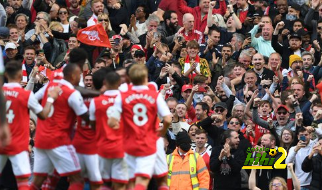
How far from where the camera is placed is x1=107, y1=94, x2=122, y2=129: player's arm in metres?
18.6

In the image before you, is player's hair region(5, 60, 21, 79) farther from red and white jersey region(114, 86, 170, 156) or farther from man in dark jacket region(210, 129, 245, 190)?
man in dark jacket region(210, 129, 245, 190)

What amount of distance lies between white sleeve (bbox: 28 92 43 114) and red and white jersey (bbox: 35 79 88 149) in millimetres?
374

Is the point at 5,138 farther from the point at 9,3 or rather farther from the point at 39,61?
the point at 9,3

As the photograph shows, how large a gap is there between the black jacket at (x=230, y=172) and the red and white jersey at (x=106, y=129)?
14.1ft

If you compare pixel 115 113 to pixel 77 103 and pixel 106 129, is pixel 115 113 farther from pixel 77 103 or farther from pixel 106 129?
pixel 77 103

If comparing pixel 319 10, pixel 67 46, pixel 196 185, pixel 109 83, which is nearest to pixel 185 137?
pixel 196 185

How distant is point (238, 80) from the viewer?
26.8m

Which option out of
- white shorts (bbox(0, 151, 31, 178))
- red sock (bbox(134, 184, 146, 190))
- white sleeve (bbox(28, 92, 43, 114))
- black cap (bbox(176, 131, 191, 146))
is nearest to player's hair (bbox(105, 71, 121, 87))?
white sleeve (bbox(28, 92, 43, 114))

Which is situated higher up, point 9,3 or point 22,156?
point 9,3

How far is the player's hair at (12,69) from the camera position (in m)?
18.9

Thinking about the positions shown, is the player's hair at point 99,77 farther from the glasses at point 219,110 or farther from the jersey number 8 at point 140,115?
the glasses at point 219,110

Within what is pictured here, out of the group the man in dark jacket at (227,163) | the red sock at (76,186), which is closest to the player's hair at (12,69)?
the red sock at (76,186)

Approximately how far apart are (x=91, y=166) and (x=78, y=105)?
1.04m

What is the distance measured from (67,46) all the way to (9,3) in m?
3.49
